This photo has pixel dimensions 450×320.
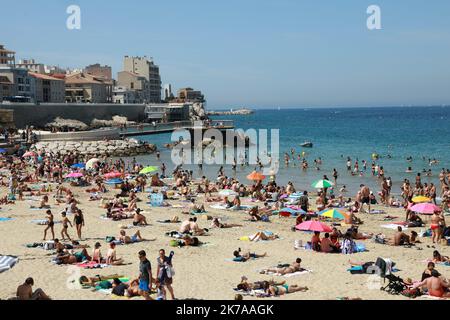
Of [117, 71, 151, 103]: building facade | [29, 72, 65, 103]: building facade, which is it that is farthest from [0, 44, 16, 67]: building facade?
[117, 71, 151, 103]: building facade

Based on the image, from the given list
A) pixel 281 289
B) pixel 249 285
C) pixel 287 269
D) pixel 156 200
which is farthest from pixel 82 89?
pixel 281 289

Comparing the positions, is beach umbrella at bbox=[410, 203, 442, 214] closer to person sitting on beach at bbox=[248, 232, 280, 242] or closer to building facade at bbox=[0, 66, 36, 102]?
person sitting on beach at bbox=[248, 232, 280, 242]

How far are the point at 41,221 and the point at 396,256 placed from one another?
11.1 meters

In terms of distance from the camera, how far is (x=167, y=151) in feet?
180

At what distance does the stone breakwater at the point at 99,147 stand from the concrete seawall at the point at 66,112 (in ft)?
51.9

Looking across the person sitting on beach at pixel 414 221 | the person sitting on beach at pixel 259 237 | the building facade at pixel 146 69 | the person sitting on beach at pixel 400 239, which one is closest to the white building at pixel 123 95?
the building facade at pixel 146 69

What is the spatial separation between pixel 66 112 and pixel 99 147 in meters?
23.8

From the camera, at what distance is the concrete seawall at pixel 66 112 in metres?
62.2

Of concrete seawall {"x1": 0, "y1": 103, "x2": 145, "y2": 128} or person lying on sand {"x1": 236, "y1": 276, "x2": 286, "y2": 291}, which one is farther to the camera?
concrete seawall {"x1": 0, "y1": 103, "x2": 145, "y2": 128}

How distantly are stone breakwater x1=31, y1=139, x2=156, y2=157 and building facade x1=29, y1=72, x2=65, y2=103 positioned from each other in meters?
33.7

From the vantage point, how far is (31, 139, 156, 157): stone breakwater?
46.8m

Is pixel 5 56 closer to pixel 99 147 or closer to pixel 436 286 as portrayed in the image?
pixel 99 147
